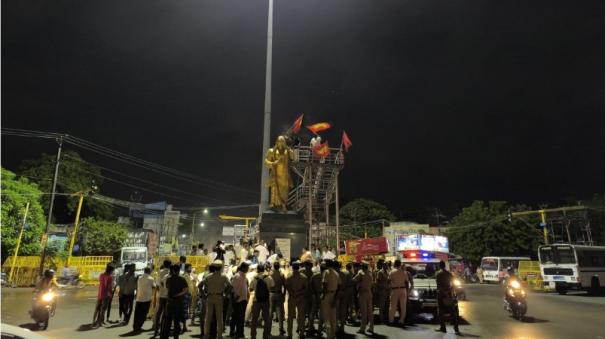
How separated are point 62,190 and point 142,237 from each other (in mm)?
10974

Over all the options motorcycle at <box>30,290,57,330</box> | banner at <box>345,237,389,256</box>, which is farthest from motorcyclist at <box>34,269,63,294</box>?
banner at <box>345,237,389,256</box>

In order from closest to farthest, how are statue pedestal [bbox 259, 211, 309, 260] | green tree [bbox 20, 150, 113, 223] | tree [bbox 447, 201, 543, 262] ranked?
statue pedestal [bbox 259, 211, 309, 260], tree [bbox 447, 201, 543, 262], green tree [bbox 20, 150, 113, 223]

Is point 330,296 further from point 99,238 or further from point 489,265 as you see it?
point 99,238

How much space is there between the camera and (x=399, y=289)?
11.4m

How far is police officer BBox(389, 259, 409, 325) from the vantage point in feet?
37.1

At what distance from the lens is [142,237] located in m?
50.9

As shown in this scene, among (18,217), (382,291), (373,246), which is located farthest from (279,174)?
(18,217)

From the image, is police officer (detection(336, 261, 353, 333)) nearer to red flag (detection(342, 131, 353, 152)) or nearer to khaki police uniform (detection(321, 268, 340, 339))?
khaki police uniform (detection(321, 268, 340, 339))

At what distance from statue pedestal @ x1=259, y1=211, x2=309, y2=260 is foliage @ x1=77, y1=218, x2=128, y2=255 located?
97.0 ft

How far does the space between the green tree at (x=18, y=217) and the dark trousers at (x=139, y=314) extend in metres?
22.3

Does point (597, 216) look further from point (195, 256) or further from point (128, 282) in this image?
point (128, 282)

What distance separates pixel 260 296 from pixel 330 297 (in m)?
1.65

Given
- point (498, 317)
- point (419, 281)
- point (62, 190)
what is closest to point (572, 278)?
point (498, 317)

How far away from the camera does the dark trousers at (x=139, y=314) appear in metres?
10.0
